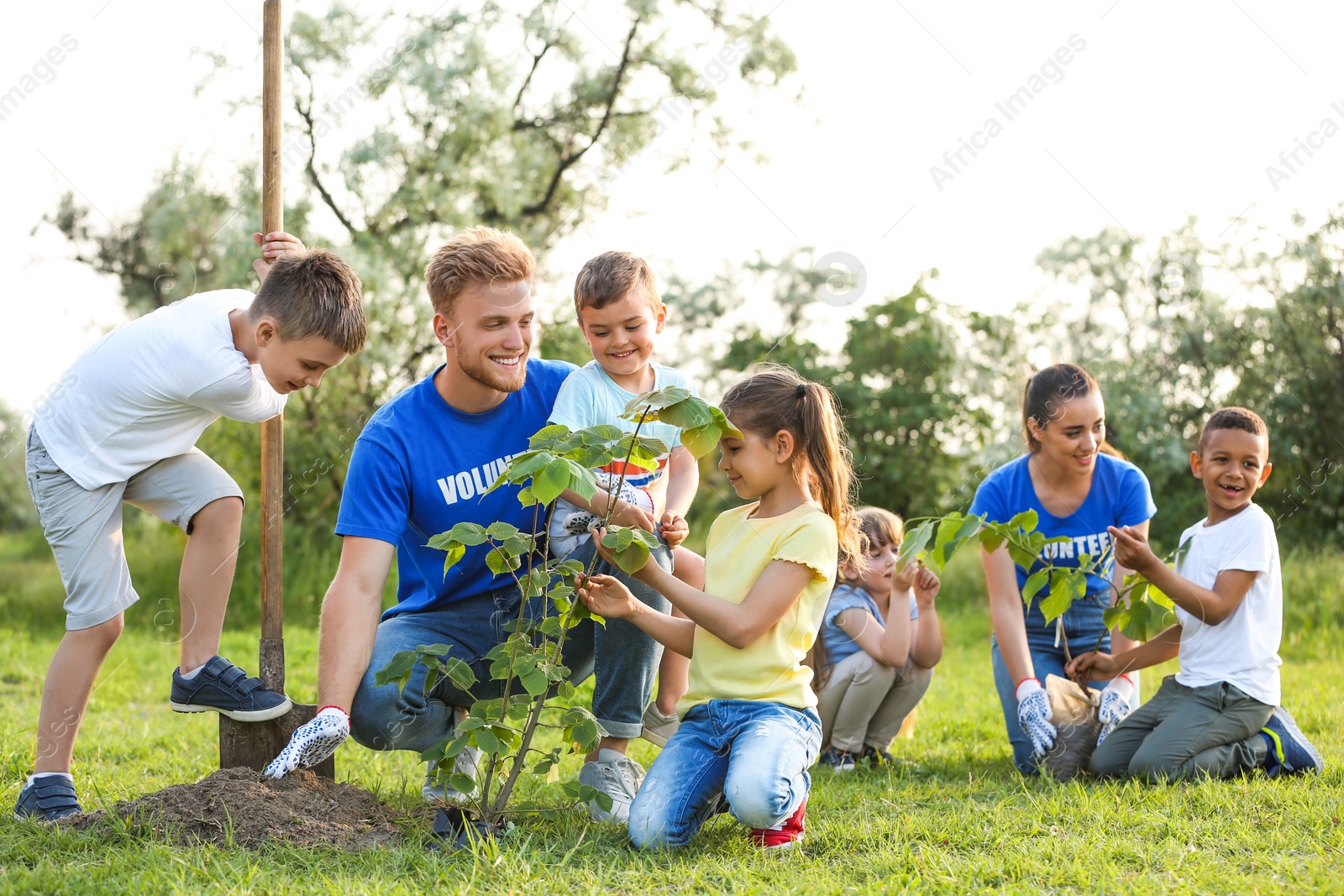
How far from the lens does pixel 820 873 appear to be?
2449 mm

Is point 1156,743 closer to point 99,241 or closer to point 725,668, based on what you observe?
point 725,668

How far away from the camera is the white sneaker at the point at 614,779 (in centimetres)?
297

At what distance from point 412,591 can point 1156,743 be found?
2448 mm

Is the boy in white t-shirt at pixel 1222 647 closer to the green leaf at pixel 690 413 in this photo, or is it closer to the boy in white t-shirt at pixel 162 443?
the green leaf at pixel 690 413

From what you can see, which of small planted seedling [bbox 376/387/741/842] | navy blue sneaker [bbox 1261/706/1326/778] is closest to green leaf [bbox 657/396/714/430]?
small planted seedling [bbox 376/387/741/842]

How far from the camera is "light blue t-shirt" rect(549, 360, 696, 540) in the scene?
3.21m

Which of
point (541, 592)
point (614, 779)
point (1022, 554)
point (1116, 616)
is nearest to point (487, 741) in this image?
point (541, 592)

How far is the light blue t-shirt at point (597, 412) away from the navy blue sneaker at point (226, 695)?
1.02m

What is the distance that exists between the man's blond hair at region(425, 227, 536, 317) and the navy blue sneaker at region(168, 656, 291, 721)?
1.29 m

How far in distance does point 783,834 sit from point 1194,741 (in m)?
1.53

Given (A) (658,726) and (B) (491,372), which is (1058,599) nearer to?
(A) (658,726)

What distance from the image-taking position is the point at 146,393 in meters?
3.07

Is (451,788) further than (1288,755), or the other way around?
(1288,755)

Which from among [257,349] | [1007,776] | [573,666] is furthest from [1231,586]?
[257,349]
